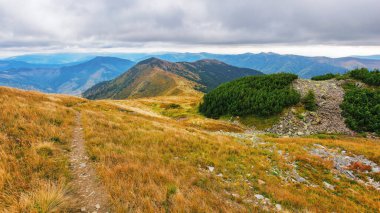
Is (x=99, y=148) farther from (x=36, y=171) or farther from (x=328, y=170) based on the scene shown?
(x=328, y=170)

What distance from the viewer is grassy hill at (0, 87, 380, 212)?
6523 millimetres

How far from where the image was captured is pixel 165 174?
8.60m

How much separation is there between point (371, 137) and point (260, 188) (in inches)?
1420

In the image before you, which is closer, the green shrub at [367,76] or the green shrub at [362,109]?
the green shrub at [362,109]

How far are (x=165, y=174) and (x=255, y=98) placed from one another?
137 feet

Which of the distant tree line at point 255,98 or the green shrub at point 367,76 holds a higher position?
the green shrub at point 367,76

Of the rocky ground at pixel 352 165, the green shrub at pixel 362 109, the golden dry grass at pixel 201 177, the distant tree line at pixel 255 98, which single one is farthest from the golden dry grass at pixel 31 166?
the green shrub at pixel 362 109

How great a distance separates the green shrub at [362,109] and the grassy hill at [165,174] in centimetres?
2373

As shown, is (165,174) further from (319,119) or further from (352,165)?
(319,119)

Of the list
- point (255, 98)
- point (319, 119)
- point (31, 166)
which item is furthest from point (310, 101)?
point (31, 166)

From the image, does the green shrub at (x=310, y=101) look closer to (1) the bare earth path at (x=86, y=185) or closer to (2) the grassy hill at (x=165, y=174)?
(2) the grassy hill at (x=165, y=174)

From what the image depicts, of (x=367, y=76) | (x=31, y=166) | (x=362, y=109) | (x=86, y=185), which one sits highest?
(x=367, y=76)

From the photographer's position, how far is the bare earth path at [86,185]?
6343 millimetres

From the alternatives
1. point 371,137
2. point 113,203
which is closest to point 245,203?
point 113,203
